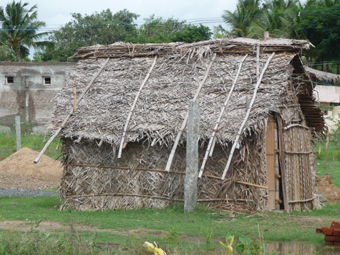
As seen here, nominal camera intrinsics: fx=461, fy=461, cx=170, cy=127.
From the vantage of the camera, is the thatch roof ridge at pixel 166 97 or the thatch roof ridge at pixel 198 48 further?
the thatch roof ridge at pixel 198 48

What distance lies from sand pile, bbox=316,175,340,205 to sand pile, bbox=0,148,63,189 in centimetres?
992

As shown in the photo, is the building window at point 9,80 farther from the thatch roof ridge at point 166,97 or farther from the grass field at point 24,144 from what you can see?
the thatch roof ridge at point 166,97

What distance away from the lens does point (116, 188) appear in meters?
11.5

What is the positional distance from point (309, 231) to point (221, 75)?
4718 millimetres

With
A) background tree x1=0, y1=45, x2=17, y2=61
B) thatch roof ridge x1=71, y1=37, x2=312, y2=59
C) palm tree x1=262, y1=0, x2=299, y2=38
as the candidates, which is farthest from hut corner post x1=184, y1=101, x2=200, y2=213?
background tree x1=0, y1=45, x2=17, y2=61

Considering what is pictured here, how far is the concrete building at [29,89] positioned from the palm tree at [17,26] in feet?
30.3

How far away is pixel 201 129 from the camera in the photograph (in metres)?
10.6

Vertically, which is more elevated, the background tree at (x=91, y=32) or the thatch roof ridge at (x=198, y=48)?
the background tree at (x=91, y=32)

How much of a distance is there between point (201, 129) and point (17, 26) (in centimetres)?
3059

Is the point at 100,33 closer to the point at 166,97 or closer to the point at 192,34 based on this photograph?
the point at 192,34

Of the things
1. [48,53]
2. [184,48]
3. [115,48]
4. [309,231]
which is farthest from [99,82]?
[48,53]

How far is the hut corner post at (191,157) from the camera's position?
33.4 ft

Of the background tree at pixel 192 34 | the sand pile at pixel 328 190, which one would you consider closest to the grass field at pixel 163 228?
Result: the sand pile at pixel 328 190

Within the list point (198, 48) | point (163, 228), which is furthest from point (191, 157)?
point (198, 48)
